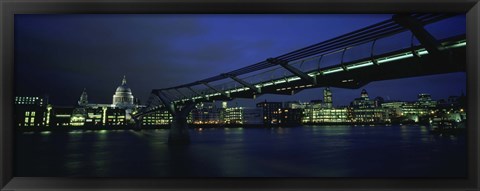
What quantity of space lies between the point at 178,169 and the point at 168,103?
9.66ft

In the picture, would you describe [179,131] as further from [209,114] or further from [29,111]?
[29,111]

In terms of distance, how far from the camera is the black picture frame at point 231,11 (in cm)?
244

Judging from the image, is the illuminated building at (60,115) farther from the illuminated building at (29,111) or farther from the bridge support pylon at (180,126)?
the bridge support pylon at (180,126)

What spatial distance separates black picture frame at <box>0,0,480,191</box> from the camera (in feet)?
8.02

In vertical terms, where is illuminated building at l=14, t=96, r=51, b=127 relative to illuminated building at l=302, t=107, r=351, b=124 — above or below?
above

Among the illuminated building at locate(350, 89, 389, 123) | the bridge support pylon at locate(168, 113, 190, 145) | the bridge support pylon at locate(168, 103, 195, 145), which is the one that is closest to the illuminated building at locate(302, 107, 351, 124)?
the illuminated building at locate(350, 89, 389, 123)

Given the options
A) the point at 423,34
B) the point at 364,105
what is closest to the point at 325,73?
the point at 423,34

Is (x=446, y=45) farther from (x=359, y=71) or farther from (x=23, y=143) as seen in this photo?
(x=23, y=143)

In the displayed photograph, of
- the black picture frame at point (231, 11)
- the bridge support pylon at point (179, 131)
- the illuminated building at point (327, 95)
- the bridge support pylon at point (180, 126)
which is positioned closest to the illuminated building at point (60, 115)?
the black picture frame at point (231, 11)

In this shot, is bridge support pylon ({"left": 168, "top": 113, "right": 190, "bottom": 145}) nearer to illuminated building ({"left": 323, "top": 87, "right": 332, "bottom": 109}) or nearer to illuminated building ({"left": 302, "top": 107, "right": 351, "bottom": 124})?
illuminated building ({"left": 302, "top": 107, "right": 351, "bottom": 124})

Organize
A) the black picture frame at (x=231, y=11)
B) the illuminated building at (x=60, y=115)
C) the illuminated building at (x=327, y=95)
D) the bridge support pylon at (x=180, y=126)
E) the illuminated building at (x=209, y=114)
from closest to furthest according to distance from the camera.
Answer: the black picture frame at (x=231, y=11) < the illuminated building at (x=60, y=115) < the illuminated building at (x=327, y=95) < the illuminated building at (x=209, y=114) < the bridge support pylon at (x=180, y=126)

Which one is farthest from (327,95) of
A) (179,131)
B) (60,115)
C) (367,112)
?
(179,131)

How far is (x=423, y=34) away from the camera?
2932mm

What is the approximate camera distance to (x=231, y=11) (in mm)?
2457
